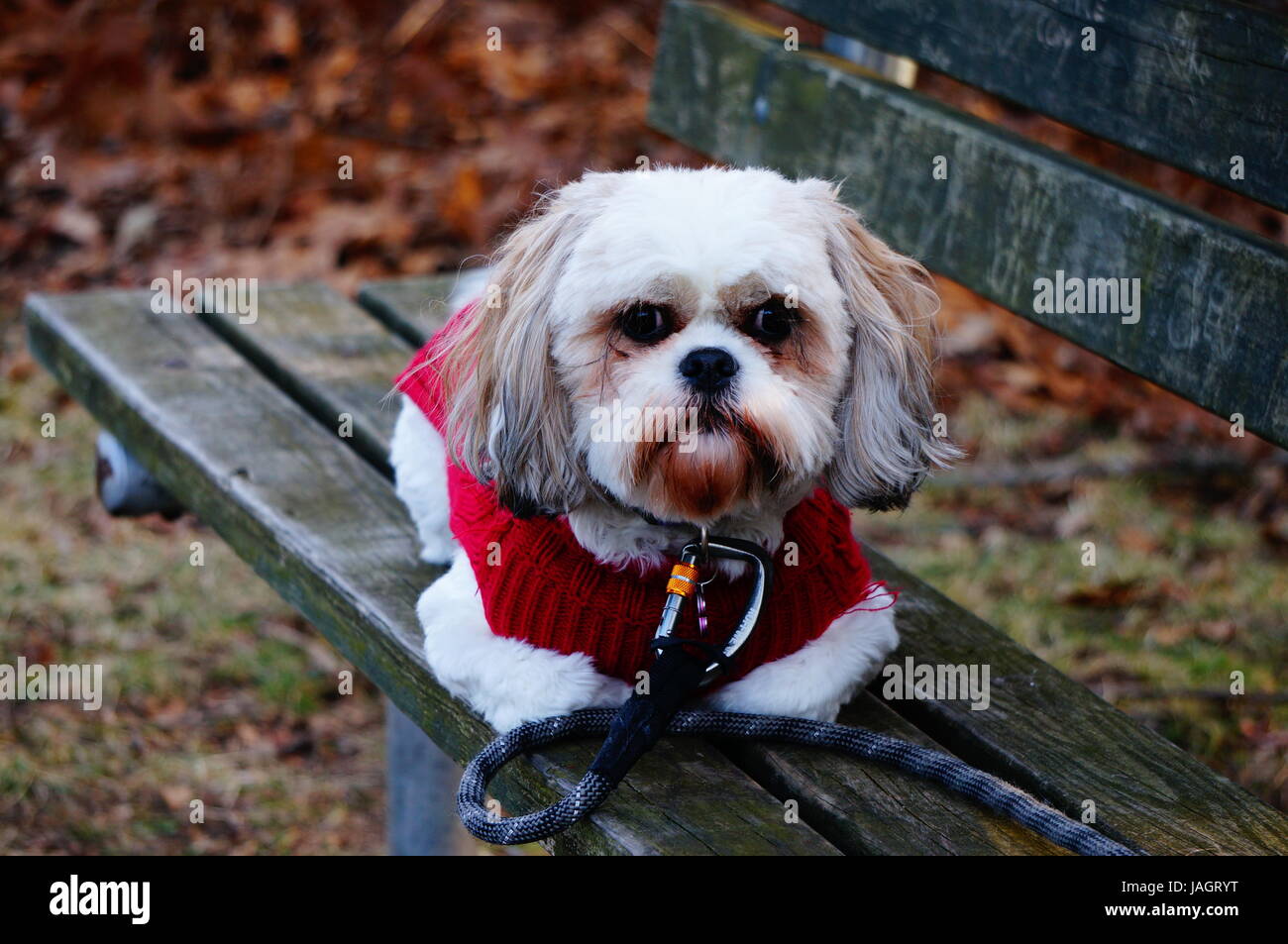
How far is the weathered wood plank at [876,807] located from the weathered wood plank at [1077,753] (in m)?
0.09

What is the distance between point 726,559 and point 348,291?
3269 millimetres

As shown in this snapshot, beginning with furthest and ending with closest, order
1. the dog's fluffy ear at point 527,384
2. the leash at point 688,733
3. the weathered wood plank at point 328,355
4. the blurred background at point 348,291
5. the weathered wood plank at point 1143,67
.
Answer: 1. the blurred background at point 348,291
2. the weathered wood plank at point 328,355
3. the weathered wood plank at point 1143,67
4. the dog's fluffy ear at point 527,384
5. the leash at point 688,733

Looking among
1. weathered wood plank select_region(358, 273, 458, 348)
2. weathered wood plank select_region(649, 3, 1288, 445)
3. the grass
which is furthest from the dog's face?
the grass

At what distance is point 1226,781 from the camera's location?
1.82 meters

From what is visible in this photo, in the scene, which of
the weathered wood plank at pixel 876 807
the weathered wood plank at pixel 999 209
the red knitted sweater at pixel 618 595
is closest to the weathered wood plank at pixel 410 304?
the weathered wood plank at pixel 999 209

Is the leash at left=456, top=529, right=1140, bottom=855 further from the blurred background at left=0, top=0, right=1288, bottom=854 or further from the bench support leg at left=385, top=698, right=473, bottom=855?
the bench support leg at left=385, top=698, right=473, bottom=855

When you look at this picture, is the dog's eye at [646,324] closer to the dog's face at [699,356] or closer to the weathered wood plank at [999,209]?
the dog's face at [699,356]

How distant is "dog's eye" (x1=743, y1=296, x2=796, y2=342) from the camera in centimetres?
174

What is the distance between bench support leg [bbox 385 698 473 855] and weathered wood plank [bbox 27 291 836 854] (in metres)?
0.46

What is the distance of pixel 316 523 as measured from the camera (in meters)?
2.35

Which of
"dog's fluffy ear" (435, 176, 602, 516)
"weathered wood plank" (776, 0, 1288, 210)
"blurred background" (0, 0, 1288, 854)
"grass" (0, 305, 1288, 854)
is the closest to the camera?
"dog's fluffy ear" (435, 176, 602, 516)

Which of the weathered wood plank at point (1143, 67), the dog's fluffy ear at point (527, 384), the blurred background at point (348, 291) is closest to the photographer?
the dog's fluffy ear at point (527, 384)

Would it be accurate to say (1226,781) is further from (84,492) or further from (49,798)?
(84,492)

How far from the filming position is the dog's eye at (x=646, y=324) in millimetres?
1736
